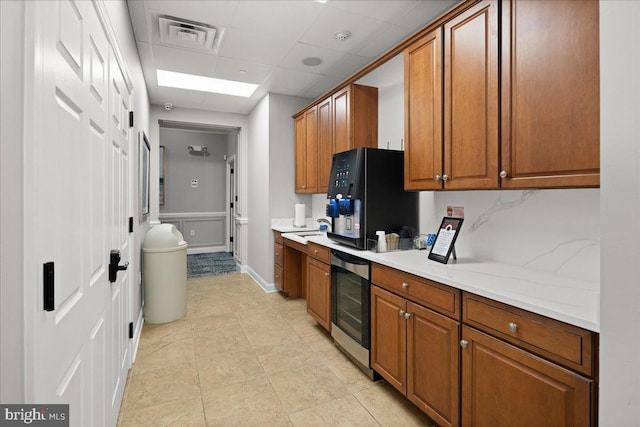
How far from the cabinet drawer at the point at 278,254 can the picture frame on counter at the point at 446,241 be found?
94.6 inches

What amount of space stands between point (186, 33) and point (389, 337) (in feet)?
9.94

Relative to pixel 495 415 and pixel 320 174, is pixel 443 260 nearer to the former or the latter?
pixel 495 415

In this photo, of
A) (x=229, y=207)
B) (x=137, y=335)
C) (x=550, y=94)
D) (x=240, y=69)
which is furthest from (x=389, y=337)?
(x=229, y=207)

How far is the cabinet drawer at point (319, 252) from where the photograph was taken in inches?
115

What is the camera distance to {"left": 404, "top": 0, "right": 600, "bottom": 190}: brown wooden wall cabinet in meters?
1.40

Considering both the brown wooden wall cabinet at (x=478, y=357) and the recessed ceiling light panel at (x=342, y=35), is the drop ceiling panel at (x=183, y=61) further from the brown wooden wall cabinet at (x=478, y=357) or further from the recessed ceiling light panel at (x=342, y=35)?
the brown wooden wall cabinet at (x=478, y=357)

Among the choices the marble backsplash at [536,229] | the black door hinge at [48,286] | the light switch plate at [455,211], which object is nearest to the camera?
the black door hinge at [48,286]

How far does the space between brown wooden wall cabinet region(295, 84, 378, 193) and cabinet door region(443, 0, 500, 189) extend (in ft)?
4.17

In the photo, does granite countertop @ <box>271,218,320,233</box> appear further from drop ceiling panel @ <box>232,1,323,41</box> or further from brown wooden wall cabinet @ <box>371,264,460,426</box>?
drop ceiling panel @ <box>232,1,323,41</box>

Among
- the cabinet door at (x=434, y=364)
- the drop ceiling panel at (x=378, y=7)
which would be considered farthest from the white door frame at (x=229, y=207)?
the cabinet door at (x=434, y=364)

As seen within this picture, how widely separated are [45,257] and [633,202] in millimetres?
1617

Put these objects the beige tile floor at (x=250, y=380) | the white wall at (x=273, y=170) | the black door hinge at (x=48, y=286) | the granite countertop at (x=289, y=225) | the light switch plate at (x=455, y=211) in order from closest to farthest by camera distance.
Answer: the black door hinge at (x=48, y=286) < the beige tile floor at (x=250, y=380) < the light switch plate at (x=455, y=211) < the granite countertop at (x=289, y=225) < the white wall at (x=273, y=170)

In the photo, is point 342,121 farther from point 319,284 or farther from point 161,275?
point 161,275

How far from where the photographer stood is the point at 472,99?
6.16ft
